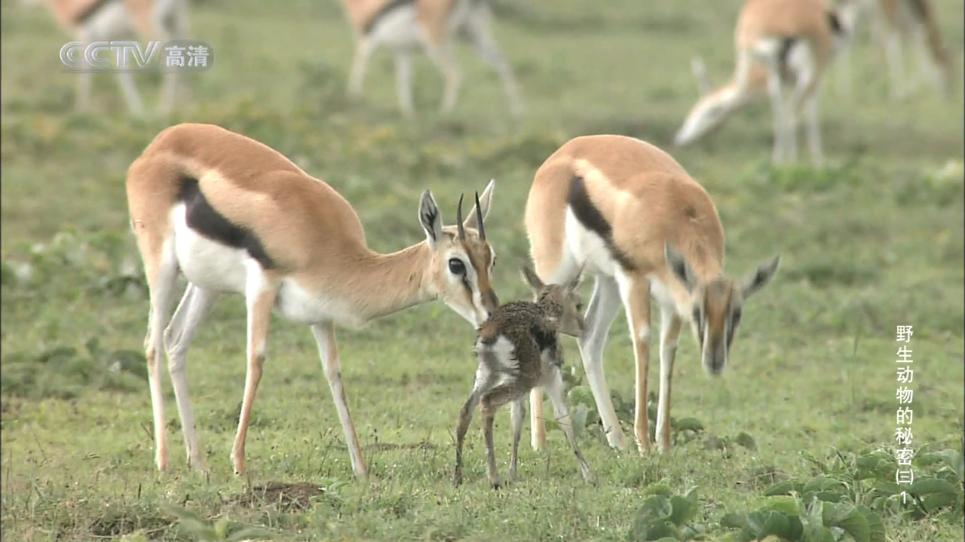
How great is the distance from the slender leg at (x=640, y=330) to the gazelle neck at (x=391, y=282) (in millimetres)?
984

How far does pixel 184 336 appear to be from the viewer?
6.95 m

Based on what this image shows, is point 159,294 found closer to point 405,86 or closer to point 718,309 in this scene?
point 718,309

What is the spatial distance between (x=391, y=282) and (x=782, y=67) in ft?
29.2

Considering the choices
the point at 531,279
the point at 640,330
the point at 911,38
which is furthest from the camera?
the point at 911,38

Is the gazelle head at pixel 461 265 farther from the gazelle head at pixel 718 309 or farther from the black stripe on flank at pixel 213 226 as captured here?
the gazelle head at pixel 718 309

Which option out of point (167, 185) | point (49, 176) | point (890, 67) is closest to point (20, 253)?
point (49, 176)

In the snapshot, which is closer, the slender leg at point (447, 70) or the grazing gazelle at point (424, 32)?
the slender leg at point (447, 70)

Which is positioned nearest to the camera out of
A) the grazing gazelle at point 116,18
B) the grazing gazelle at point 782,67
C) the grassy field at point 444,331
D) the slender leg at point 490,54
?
the grassy field at point 444,331

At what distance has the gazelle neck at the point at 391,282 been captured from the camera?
6.29 meters

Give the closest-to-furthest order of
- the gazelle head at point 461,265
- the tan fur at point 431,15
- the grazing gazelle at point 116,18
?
the gazelle head at point 461,265 → the grazing gazelle at point 116,18 → the tan fur at point 431,15

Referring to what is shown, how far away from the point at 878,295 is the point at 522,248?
7.14 ft

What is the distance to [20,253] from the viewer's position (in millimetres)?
10430

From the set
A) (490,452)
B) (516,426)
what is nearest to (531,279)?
(516,426)

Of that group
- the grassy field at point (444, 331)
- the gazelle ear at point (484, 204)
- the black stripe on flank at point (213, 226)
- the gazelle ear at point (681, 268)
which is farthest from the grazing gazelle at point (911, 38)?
the black stripe on flank at point (213, 226)
